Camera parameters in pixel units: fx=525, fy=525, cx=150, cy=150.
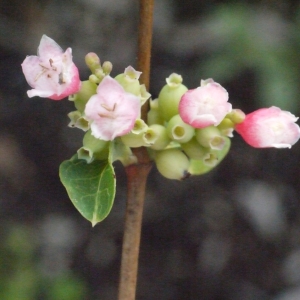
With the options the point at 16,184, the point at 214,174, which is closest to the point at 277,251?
the point at 214,174

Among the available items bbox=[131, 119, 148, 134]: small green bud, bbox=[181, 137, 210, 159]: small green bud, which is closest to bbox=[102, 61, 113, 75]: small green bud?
bbox=[131, 119, 148, 134]: small green bud

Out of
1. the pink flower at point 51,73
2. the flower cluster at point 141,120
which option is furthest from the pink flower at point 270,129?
the pink flower at point 51,73

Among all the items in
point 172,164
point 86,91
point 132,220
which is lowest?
point 132,220

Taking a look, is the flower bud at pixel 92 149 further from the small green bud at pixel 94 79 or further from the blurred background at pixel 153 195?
the blurred background at pixel 153 195

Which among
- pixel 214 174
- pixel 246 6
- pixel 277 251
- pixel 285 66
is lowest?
pixel 277 251

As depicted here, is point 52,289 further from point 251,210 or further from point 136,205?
point 136,205

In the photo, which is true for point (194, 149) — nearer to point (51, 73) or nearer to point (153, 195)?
point (51, 73)

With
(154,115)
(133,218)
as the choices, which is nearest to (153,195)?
(154,115)
